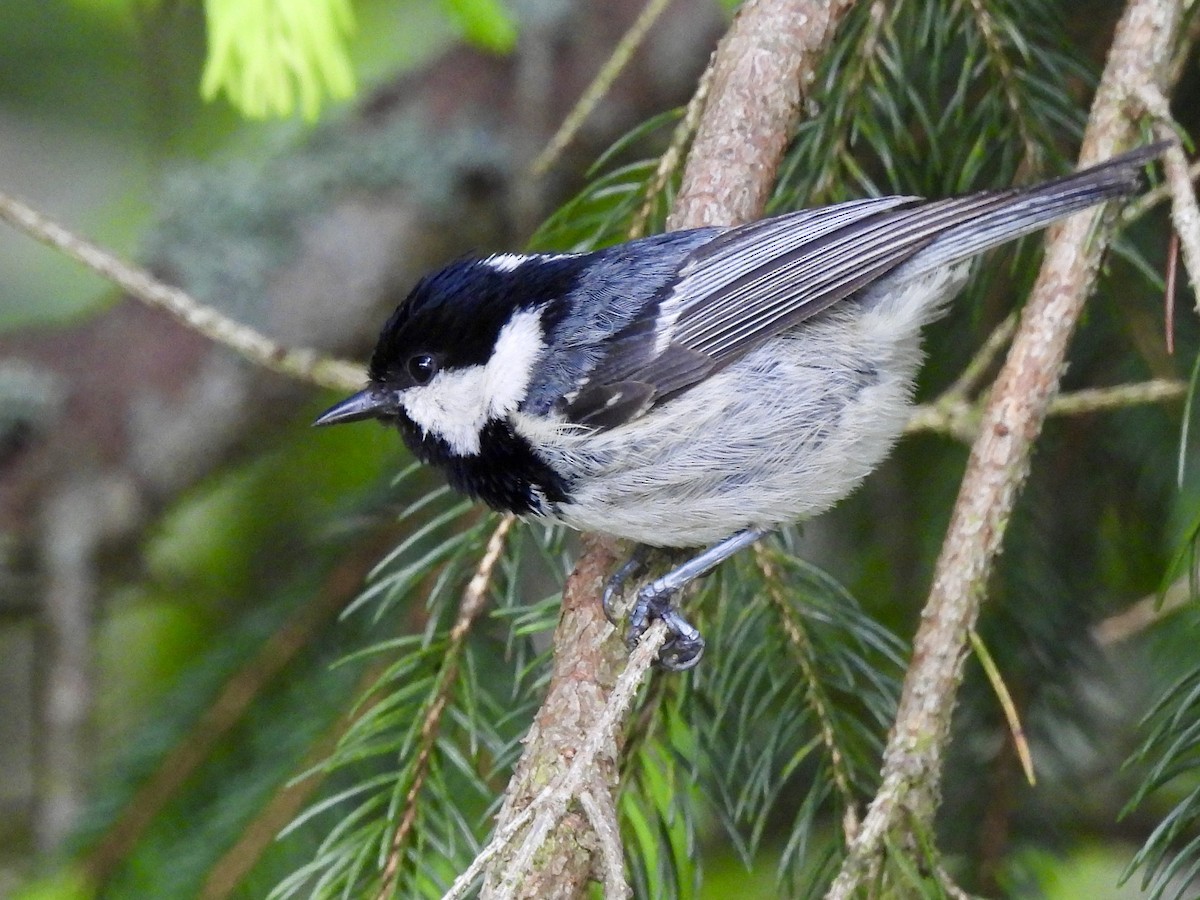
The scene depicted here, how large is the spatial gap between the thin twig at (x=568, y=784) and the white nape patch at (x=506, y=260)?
0.70m

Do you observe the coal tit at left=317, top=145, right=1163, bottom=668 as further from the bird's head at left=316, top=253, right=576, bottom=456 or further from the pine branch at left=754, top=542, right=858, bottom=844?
the pine branch at left=754, top=542, right=858, bottom=844

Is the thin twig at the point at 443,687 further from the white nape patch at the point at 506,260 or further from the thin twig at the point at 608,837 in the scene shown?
the white nape patch at the point at 506,260

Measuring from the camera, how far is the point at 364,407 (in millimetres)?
→ 1792

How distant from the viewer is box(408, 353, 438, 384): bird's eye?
179 cm

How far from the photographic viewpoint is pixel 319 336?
7.98 ft

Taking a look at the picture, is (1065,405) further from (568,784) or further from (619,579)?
(568,784)

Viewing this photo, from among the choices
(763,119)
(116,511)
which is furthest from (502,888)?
(116,511)

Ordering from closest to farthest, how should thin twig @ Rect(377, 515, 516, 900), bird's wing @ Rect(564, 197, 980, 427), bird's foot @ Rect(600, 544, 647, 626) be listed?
1. thin twig @ Rect(377, 515, 516, 900)
2. bird's foot @ Rect(600, 544, 647, 626)
3. bird's wing @ Rect(564, 197, 980, 427)

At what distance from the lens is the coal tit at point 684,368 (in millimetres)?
1652

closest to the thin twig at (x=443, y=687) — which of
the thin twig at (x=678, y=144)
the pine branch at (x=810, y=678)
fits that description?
the pine branch at (x=810, y=678)

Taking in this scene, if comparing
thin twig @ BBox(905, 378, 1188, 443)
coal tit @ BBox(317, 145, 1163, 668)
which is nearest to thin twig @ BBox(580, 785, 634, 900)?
coal tit @ BBox(317, 145, 1163, 668)

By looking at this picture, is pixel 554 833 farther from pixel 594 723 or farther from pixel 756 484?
pixel 756 484

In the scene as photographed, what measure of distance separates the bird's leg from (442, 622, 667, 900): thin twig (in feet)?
0.44

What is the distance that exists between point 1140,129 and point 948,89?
2.04 ft
